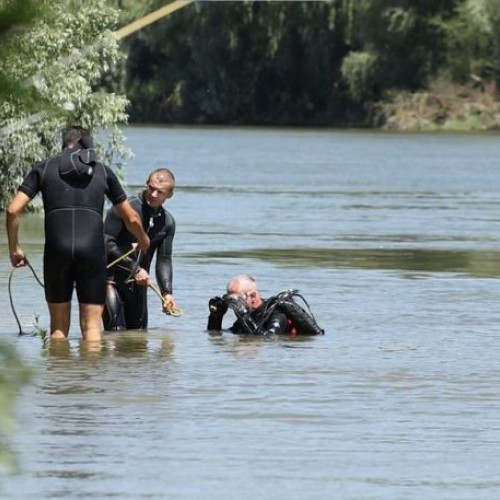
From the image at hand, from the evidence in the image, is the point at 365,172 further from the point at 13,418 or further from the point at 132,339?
the point at 13,418

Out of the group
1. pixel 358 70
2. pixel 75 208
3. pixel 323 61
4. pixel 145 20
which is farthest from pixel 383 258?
pixel 323 61

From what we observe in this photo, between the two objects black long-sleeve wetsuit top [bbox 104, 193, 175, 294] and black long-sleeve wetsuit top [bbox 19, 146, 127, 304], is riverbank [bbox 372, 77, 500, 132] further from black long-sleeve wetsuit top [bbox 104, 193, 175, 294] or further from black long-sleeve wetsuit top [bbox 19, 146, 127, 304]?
black long-sleeve wetsuit top [bbox 19, 146, 127, 304]

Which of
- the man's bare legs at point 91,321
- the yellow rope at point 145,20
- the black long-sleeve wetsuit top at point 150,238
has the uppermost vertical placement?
the yellow rope at point 145,20

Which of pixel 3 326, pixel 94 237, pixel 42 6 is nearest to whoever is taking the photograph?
pixel 42 6

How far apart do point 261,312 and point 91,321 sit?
190cm

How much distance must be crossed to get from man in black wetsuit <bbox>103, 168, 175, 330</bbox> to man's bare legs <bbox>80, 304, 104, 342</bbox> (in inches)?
20.6

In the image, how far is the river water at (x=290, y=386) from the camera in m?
8.10

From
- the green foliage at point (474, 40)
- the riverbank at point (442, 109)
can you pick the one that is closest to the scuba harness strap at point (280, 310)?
the green foliage at point (474, 40)

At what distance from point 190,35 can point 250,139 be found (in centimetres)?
814

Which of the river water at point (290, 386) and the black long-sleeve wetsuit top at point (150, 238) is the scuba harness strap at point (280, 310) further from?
the black long-sleeve wetsuit top at point (150, 238)

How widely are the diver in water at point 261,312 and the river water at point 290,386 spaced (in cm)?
16

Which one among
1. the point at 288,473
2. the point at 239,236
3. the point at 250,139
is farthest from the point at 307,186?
the point at 288,473

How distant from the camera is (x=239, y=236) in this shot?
87.6 ft

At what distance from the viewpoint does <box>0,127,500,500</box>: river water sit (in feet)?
26.6
